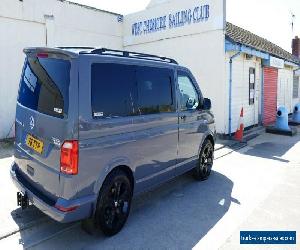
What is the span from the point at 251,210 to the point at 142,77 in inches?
106

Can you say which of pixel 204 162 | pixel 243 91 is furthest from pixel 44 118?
pixel 243 91

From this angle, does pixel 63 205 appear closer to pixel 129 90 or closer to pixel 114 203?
pixel 114 203

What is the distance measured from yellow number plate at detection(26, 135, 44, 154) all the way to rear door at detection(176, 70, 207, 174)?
2274 mm

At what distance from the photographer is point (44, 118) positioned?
10.8ft

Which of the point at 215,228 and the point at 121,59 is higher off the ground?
the point at 121,59

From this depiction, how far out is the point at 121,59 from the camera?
12.3ft

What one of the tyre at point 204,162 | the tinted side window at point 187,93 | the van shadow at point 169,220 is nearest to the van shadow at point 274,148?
the tyre at point 204,162

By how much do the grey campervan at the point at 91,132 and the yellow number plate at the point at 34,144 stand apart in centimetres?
1

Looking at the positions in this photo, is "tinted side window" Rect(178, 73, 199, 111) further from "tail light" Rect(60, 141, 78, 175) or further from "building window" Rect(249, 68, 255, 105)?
"building window" Rect(249, 68, 255, 105)

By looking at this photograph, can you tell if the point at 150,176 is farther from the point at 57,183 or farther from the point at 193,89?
the point at 193,89

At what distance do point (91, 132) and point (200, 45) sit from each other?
8.25m

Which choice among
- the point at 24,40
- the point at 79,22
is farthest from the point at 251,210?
the point at 79,22

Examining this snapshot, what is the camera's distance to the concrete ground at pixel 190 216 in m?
3.60

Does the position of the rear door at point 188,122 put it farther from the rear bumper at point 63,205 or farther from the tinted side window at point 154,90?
the rear bumper at point 63,205
